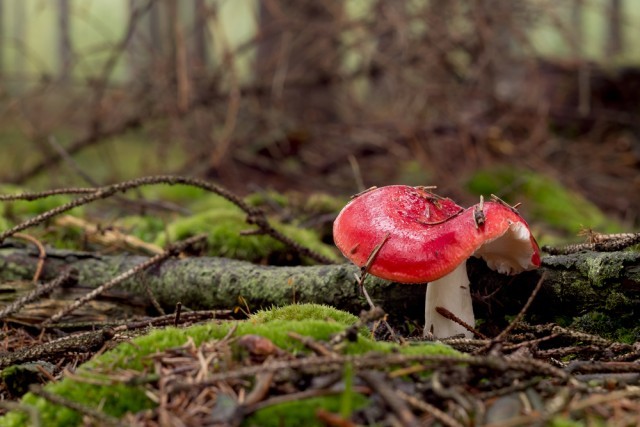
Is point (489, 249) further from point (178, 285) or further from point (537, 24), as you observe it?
point (537, 24)

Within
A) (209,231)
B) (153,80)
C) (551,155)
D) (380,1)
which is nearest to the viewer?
(209,231)

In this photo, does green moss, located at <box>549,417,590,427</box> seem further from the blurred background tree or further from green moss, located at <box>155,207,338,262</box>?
the blurred background tree

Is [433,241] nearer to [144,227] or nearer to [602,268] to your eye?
[602,268]

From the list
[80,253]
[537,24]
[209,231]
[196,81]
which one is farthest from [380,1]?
[80,253]

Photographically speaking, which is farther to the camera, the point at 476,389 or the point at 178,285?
the point at 178,285

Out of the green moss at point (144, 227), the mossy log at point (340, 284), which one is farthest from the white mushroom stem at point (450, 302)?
the green moss at point (144, 227)

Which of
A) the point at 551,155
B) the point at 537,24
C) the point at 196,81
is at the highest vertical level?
the point at 537,24

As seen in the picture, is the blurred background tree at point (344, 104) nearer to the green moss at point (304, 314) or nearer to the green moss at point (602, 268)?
the green moss at point (602, 268)
